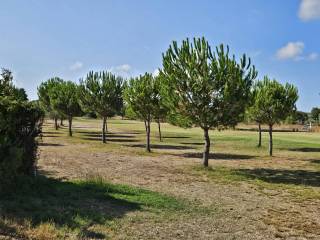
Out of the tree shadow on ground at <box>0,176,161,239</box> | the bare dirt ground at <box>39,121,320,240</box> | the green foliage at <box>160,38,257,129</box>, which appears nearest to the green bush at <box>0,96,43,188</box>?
the tree shadow on ground at <box>0,176,161,239</box>

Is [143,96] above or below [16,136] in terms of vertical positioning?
above

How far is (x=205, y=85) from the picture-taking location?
23.6 meters

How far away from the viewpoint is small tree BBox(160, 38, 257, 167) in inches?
920

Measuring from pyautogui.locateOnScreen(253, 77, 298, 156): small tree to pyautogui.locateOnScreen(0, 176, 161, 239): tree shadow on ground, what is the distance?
857 inches

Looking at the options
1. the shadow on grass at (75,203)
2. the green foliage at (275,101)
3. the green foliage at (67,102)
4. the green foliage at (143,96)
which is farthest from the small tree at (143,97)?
the shadow on grass at (75,203)

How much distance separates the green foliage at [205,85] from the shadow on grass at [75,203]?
9.58 m

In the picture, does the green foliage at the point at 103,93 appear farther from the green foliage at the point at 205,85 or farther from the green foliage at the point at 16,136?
the green foliage at the point at 16,136

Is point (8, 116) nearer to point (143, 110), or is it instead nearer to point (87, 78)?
point (143, 110)

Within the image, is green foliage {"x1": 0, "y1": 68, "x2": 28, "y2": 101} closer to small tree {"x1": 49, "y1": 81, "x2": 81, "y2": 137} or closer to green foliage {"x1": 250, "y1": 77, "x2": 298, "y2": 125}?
green foliage {"x1": 250, "y1": 77, "x2": 298, "y2": 125}

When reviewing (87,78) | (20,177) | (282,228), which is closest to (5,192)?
(20,177)

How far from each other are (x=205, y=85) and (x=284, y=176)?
702 centimetres

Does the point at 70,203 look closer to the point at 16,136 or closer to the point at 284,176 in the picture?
the point at 16,136

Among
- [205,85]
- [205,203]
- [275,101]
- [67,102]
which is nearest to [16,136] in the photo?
[205,203]

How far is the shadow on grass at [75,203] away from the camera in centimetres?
966
